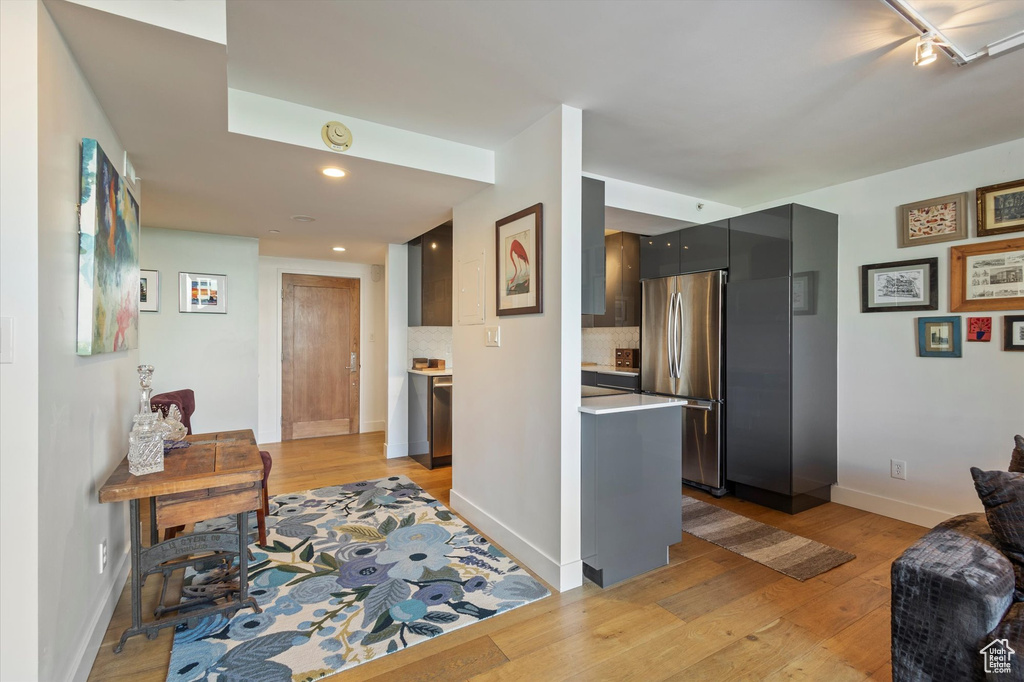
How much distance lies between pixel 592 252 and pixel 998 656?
216 cm

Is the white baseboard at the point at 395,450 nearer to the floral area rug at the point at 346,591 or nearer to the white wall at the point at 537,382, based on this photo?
the floral area rug at the point at 346,591

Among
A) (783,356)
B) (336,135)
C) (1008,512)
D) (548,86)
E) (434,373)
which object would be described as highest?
(548,86)

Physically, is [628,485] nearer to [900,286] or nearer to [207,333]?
[900,286]

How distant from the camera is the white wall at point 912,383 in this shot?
3.01 metres

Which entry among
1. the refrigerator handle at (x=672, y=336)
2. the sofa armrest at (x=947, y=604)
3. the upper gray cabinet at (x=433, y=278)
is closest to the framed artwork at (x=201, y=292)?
the upper gray cabinet at (x=433, y=278)

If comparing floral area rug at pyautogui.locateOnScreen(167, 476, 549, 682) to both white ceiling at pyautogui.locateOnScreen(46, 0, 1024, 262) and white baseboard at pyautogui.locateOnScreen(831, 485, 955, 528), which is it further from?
white baseboard at pyautogui.locateOnScreen(831, 485, 955, 528)

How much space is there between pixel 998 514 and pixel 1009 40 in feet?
6.06

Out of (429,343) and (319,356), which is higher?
(429,343)

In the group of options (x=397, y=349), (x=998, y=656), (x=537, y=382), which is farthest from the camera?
(x=397, y=349)

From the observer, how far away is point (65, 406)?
1664mm

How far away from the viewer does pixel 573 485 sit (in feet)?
8.23

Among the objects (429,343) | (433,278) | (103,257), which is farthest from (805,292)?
(103,257)

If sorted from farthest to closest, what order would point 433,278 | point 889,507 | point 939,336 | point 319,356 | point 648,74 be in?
1. point 319,356
2. point 433,278
3. point 889,507
4. point 939,336
5. point 648,74

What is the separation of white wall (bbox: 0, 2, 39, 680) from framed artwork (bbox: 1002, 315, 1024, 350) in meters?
4.66
